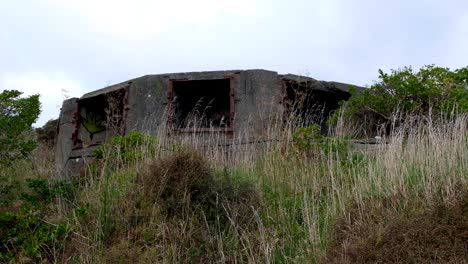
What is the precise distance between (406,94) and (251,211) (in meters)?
4.65

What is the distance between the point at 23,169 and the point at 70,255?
4488 mm

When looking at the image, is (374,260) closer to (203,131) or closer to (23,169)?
(203,131)

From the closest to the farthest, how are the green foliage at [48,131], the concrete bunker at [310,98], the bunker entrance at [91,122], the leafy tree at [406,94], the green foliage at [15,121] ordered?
the green foliage at [15,121], the leafy tree at [406,94], the concrete bunker at [310,98], the bunker entrance at [91,122], the green foliage at [48,131]

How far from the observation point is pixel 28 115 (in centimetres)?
652

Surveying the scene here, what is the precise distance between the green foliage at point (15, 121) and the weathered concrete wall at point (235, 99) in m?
3.32

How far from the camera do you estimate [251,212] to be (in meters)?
5.50

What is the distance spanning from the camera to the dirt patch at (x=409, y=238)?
395cm

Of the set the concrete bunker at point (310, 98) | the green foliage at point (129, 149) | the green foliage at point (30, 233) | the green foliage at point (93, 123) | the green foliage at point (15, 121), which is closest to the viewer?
the green foliage at point (30, 233)

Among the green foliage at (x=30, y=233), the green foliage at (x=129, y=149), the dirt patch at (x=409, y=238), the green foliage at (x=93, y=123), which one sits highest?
the green foliage at (x=93, y=123)

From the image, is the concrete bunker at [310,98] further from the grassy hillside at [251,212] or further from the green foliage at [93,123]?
the green foliage at [93,123]

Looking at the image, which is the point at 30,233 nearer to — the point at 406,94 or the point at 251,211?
the point at 251,211

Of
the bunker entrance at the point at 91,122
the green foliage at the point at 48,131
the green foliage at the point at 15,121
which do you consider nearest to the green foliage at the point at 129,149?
the green foliage at the point at 15,121

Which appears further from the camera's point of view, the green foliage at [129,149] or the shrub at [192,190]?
the green foliage at [129,149]

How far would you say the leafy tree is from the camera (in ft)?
29.1
